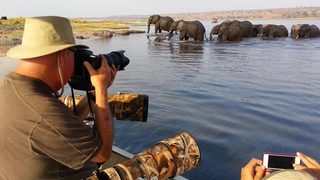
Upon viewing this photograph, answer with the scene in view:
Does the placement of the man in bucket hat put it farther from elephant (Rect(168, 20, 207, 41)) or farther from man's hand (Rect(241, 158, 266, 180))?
elephant (Rect(168, 20, 207, 41))

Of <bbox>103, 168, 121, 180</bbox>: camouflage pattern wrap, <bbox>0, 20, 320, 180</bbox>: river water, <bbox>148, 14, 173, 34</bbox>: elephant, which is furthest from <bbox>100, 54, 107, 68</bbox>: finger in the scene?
<bbox>148, 14, 173, 34</bbox>: elephant

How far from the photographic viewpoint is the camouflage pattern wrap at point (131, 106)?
14.9 ft

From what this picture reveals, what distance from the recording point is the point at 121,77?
591 inches

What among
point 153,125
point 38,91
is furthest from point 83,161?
point 153,125

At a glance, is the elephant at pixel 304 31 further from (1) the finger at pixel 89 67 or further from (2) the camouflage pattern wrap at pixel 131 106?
(1) the finger at pixel 89 67

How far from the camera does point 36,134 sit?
2350mm

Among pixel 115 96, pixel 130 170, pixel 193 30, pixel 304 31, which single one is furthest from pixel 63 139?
pixel 304 31

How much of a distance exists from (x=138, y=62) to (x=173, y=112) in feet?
33.5

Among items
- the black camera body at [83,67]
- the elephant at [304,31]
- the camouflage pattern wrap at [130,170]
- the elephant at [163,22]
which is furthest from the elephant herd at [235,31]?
the black camera body at [83,67]

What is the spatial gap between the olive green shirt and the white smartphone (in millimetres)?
1151

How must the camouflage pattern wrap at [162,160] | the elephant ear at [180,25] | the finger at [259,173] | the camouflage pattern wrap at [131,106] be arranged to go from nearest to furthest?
the finger at [259,173], the camouflage pattern wrap at [162,160], the camouflage pattern wrap at [131,106], the elephant ear at [180,25]

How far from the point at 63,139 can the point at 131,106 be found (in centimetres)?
220

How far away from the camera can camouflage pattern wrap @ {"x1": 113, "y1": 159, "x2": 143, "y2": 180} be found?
3.55 m

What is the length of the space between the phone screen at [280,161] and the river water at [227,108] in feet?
11.3
